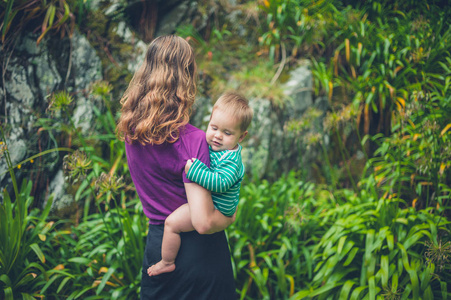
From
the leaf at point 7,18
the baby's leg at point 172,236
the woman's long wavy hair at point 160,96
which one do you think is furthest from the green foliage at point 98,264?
the leaf at point 7,18

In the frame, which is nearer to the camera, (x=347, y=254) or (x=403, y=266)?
(x=403, y=266)

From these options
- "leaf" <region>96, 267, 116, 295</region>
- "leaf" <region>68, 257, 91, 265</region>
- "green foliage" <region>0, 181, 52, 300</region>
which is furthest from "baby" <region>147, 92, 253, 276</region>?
"green foliage" <region>0, 181, 52, 300</region>

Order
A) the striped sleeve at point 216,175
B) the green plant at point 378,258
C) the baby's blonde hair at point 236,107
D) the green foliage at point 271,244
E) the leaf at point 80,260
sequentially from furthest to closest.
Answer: the green foliage at point 271,244
the leaf at point 80,260
the green plant at point 378,258
the baby's blonde hair at point 236,107
the striped sleeve at point 216,175

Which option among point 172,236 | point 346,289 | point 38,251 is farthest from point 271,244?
point 38,251

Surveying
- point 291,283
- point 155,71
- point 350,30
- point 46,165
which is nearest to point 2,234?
point 46,165

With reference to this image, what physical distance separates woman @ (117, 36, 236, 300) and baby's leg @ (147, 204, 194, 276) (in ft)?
0.11

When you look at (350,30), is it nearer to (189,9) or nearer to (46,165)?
(189,9)

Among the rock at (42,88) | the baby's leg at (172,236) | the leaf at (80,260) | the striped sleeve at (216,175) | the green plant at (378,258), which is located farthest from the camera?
the rock at (42,88)

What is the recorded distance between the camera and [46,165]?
110 inches

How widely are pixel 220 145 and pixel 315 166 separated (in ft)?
8.31

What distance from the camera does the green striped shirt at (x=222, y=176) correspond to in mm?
1299

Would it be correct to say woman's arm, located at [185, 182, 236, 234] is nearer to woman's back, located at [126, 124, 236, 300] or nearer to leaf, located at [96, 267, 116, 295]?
woman's back, located at [126, 124, 236, 300]

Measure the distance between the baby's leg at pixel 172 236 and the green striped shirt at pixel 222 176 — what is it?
0.50 feet

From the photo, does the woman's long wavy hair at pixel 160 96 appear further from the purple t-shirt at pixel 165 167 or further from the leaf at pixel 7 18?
the leaf at pixel 7 18
